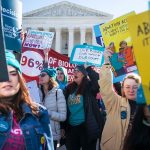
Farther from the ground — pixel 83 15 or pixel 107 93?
pixel 83 15

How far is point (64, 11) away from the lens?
53.4m

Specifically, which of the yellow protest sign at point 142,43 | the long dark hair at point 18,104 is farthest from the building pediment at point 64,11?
the yellow protest sign at point 142,43

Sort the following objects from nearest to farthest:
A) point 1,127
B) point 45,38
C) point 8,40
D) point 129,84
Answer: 1. point 1,127
2. point 8,40
3. point 129,84
4. point 45,38

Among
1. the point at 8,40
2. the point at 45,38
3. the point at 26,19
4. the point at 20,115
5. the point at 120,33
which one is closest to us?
the point at 20,115

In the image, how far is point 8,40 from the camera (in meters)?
3.44

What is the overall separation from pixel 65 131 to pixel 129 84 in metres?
1.85

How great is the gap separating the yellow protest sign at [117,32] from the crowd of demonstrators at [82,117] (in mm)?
750

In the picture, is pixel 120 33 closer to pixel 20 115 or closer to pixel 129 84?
pixel 129 84

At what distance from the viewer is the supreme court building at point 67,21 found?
51.7 meters

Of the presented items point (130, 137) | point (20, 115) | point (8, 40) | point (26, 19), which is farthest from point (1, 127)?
point (26, 19)

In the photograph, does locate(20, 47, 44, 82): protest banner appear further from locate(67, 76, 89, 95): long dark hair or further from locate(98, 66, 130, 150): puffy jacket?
locate(98, 66, 130, 150): puffy jacket

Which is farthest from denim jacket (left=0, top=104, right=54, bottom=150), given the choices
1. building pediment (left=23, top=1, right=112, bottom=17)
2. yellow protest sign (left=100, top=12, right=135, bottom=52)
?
building pediment (left=23, top=1, right=112, bottom=17)

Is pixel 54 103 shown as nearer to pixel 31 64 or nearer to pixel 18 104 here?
pixel 31 64

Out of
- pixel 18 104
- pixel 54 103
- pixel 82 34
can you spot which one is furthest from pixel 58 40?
pixel 18 104
